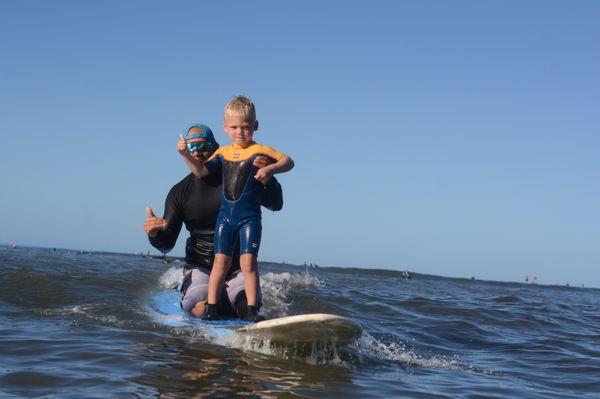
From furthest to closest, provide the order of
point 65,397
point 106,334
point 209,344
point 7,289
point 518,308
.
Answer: point 518,308 → point 7,289 → point 106,334 → point 209,344 → point 65,397

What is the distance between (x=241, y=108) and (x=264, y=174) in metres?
0.72

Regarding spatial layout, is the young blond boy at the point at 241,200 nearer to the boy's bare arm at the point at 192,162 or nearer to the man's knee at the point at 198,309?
the boy's bare arm at the point at 192,162

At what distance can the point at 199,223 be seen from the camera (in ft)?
20.9

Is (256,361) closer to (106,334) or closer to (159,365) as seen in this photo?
(159,365)

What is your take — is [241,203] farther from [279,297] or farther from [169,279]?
[169,279]

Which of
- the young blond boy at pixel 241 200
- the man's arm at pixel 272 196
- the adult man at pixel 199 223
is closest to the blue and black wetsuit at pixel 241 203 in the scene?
the young blond boy at pixel 241 200

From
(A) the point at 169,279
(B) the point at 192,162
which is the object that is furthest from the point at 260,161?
(A) the point at 169,279

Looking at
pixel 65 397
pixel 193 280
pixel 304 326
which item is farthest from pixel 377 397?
pixel 193 280

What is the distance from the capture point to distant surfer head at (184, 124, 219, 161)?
624 cm

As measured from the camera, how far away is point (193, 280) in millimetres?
6387

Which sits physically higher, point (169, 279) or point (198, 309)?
point (198, 309)

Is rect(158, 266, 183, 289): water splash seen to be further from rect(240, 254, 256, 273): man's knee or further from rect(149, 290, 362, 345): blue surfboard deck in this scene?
rect(240, 254, 256, 273): man's knee

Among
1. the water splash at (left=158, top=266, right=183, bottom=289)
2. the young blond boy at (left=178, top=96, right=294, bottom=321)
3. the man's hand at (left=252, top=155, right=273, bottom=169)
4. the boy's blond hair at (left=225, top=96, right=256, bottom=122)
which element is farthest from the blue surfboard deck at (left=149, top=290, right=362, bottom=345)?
the water splash at (left=158, top=266, right=183, bottom=289)

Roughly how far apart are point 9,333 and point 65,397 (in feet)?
8.71
